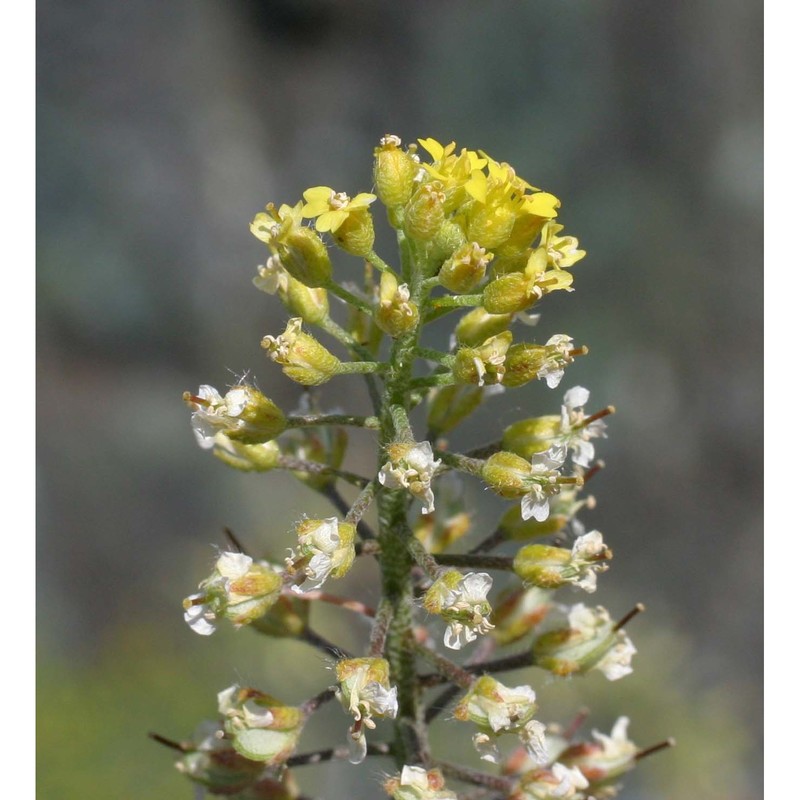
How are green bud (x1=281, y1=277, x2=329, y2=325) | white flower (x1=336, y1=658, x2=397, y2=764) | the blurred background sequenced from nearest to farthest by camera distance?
white flower (x1=336, y1=658, x2=397, y2=764) < green bud (x1=281, y1=277, x2=329, y2=325) < the blurred background

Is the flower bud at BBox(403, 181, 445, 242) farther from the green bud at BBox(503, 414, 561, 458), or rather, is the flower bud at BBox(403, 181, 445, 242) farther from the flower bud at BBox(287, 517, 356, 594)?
the flower bud at BBox(287, 517, 356, 594)

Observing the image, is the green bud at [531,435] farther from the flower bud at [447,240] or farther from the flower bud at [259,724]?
the flower bud at [259,724]

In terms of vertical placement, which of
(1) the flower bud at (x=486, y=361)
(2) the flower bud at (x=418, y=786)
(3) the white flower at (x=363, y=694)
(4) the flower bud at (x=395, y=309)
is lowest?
(2) the flower bud at (x=418, y=786)

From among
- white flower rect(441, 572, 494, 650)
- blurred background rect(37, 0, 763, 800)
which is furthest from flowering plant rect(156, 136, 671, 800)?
blurred background rect(37, 0, 763, 800)

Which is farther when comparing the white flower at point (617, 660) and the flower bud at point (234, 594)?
the white flower at point (617, 660)

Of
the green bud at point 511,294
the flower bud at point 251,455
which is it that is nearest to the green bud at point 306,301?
the flower bud at point 251,455

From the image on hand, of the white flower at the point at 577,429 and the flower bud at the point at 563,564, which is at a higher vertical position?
the white flower at the point at 577,429
